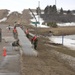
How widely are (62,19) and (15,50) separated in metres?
97.9

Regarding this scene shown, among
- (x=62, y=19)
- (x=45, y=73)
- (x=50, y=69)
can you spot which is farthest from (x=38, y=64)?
(x=62, y=19)

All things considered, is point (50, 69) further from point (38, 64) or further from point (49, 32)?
point (49, 32)

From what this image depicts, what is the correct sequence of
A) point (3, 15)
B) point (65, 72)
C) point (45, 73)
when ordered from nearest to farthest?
1. point (45, 73)
2. point (65, 72)
3. point (3, 15)

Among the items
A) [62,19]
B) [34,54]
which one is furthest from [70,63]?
[62,19]

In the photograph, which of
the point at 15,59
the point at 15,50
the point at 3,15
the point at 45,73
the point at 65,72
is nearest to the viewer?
the point at 45,73

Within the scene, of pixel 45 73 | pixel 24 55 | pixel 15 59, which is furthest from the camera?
pixel 24 55

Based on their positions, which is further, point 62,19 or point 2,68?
point 62,19

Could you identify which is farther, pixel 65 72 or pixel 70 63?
pixel 70 63

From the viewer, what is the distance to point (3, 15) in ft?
573

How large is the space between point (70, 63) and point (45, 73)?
26.0 ft

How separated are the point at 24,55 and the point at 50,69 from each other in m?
6.98

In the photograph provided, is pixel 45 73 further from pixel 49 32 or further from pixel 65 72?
pixel 49 32

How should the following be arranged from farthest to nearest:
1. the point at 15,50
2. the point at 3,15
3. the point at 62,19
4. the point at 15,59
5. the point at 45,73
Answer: the point at 3,15 < the point at 62,19 < the point at 15,50 < the point at 15,59 < the point at 45,73

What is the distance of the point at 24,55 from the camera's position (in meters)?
A: 30.0
